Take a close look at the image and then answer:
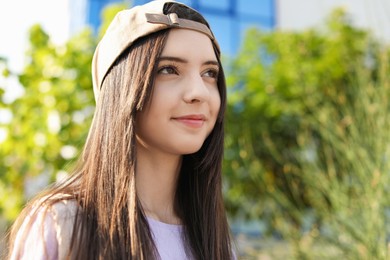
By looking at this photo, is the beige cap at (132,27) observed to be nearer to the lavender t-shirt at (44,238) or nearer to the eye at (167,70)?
the eye at (167,70)

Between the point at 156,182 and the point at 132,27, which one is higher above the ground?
the point at 132,27

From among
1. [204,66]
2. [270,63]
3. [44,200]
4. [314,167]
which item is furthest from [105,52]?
[270,63]

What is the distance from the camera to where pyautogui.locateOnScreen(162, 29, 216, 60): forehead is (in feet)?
3.77

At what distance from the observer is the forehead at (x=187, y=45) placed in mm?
1149

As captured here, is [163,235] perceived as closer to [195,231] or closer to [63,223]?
[195,231]

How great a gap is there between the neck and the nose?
139 millimetres

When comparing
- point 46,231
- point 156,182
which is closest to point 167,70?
point 156,182

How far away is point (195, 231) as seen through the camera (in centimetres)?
125

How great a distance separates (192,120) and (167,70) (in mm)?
106

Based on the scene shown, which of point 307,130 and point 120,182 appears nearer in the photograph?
point 120,182

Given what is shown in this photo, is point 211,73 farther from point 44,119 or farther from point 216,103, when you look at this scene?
point 44,119

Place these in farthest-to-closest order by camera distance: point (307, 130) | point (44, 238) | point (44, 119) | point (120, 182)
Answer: point (307, 130)
point (44, 119)
point (120, 182)
point (44, 238)

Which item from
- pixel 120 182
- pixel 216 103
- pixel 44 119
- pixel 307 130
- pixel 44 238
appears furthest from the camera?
pixel 307 130

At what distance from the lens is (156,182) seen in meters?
1.23
